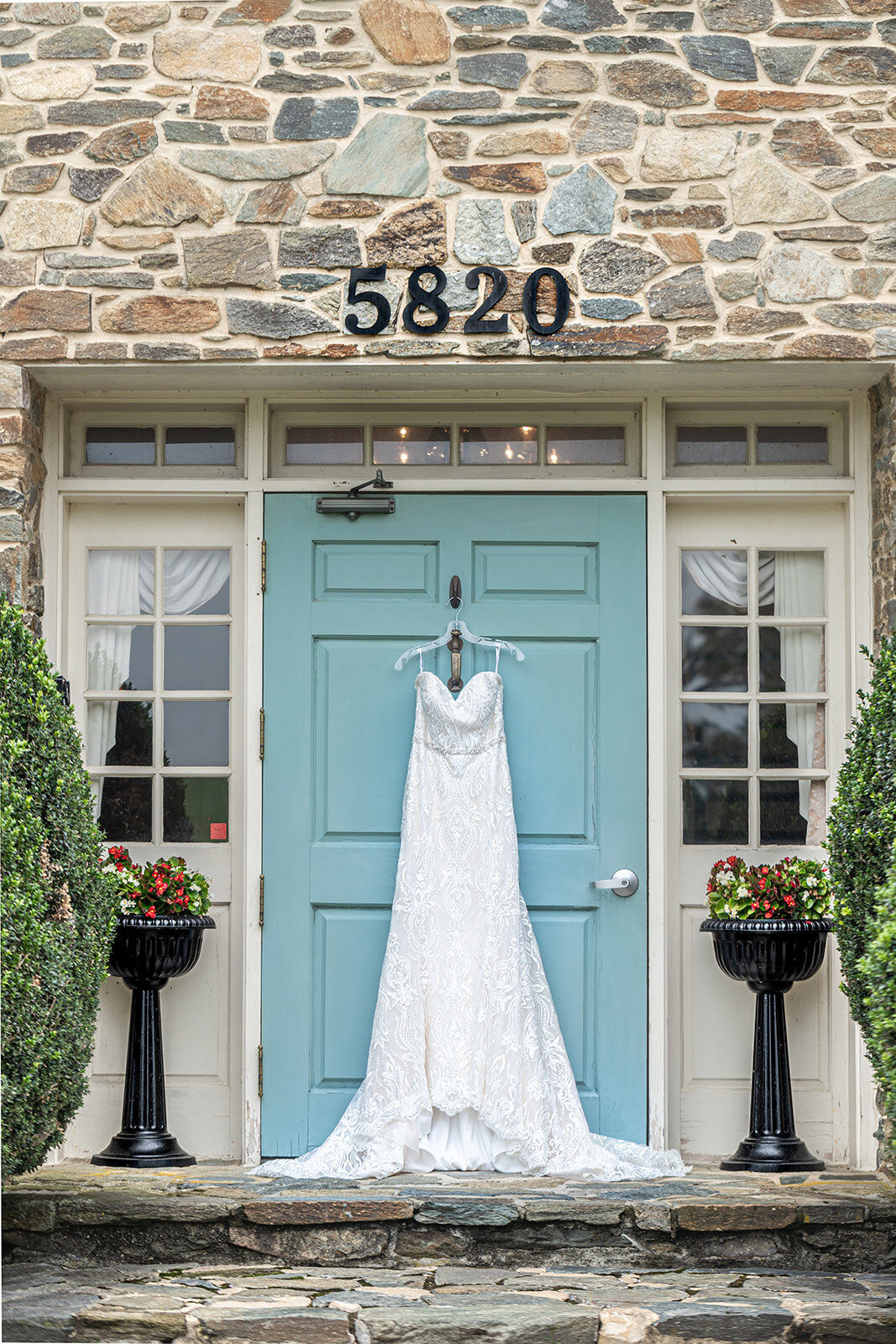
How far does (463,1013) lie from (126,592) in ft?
6.39

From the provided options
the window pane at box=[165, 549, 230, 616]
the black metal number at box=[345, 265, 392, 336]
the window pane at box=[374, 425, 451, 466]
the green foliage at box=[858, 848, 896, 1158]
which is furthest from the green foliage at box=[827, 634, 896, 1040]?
the window pane at box=[165, 549, 230, 616]

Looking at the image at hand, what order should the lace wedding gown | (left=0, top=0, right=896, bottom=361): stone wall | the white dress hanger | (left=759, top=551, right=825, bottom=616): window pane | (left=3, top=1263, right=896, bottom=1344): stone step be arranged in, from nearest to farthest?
(left=3, top=1263, right=896, bottom=1344): stone step < the lace wedding gown < (left=0, top=0, right=896, bottom=361): stone wall < the white dress hanger < (left=759, top=551, right=825, bottom=616): window pane

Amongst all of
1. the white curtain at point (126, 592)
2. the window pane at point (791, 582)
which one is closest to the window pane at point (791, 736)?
the window pane at point (791, 582)

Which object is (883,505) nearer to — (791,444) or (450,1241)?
(791,444)

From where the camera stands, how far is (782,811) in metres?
5.05

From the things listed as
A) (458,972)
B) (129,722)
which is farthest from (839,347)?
(129,722)

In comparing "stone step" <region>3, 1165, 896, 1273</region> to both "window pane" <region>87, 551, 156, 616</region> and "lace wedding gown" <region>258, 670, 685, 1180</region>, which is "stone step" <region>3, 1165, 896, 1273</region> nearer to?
"lace wedding gown" <region>258, 670, 685, 1180</region>

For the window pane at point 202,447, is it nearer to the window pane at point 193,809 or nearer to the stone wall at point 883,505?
the window pane at point 193,809

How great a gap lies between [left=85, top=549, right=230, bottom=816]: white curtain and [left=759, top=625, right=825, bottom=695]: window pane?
1.99 m

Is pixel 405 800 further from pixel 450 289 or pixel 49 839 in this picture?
pixel 450 289

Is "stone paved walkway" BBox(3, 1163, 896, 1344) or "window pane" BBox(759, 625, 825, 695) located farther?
"window pane" BBox(759, 625, 825, 695)

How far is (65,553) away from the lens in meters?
5.12

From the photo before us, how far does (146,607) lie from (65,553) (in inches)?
13.7

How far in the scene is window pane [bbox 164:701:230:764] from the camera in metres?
5.09
